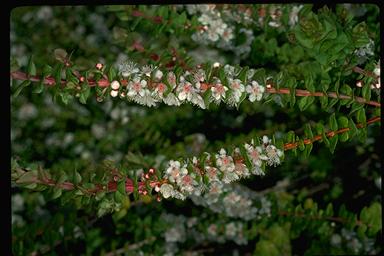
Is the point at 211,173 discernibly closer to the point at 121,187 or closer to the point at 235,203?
the point at 121,187

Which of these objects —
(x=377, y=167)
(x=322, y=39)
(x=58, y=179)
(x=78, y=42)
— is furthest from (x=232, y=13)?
(x=78, y=42)

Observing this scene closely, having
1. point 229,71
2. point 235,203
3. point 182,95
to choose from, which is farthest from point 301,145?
point 235,203

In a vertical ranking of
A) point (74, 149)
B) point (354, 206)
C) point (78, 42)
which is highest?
point (78, 42)

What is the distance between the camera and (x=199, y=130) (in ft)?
12.5

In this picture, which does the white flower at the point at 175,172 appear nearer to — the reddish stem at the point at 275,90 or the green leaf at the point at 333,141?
the reddish stem at the point at 275,90

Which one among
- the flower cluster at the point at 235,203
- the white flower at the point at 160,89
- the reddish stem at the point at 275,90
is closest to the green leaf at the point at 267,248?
Answer: the flower cluster at the point at 235,203

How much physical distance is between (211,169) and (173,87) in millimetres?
310

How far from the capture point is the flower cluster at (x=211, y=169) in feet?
→ 5.82

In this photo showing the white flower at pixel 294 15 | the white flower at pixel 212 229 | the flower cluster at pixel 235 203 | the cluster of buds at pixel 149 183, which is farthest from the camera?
the white flower at pixel 212 229

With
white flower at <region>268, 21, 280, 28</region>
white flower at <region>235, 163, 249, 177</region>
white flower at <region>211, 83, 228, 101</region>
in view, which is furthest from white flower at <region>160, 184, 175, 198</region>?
white flower at <region>268, 21, 280, 28</region>

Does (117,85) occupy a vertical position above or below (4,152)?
above

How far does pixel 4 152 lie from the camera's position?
1.99 meters

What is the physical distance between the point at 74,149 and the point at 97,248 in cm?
95

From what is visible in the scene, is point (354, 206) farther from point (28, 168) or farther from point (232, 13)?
point (28, 168)
